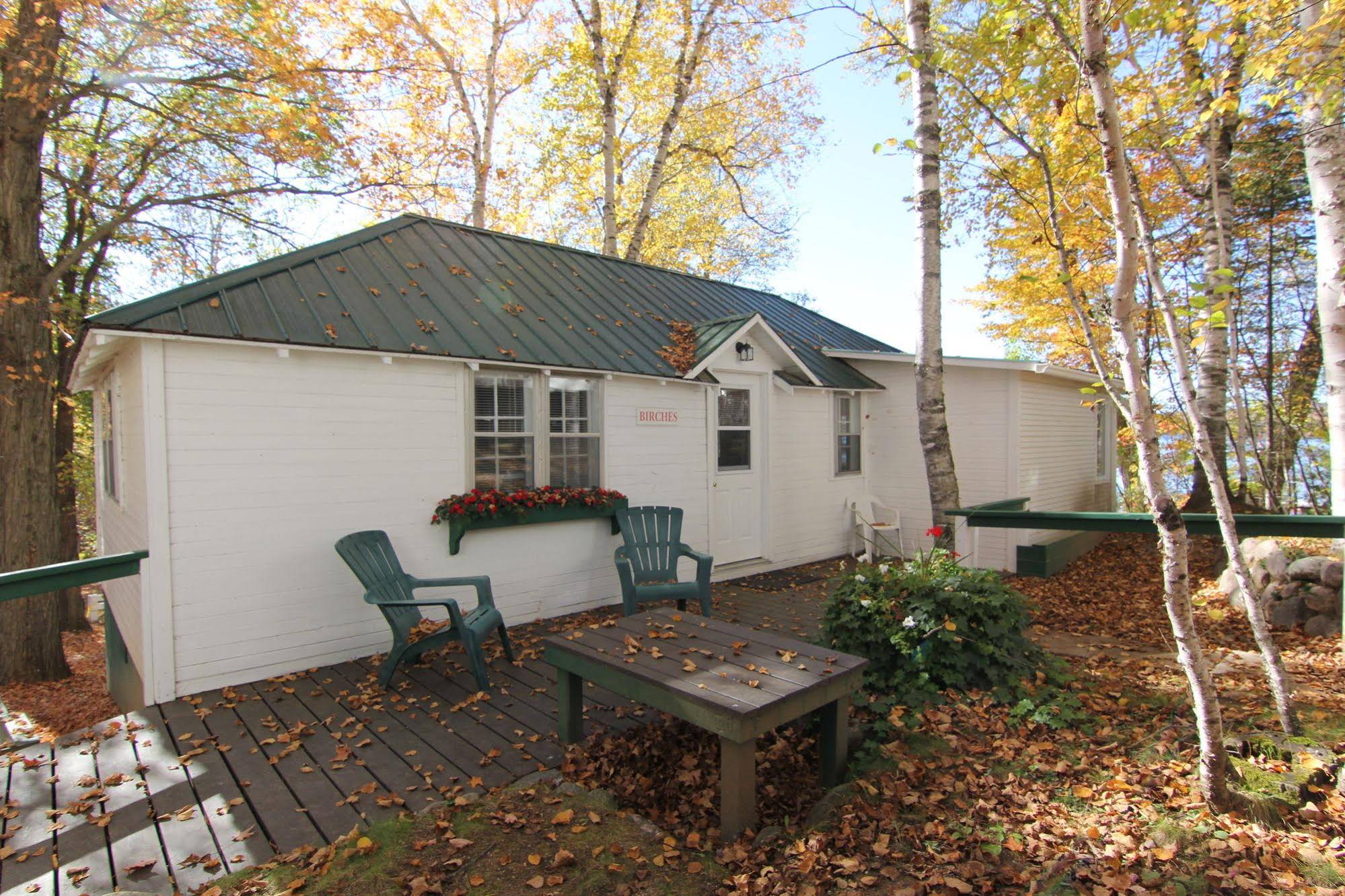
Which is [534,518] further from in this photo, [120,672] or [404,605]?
[120,672]

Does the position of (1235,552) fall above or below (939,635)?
above

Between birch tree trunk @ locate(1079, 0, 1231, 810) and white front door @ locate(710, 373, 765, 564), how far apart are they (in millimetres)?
5063

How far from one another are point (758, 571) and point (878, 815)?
531cm

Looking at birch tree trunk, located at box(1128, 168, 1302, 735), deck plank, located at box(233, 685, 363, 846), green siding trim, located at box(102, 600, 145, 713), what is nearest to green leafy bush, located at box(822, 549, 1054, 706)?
birch tree trunk, located at box(1128, 168, 1302, 735)

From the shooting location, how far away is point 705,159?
16.4 m

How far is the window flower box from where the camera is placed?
17.6 ft

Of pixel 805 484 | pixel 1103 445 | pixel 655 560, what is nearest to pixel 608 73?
pixel 805 484

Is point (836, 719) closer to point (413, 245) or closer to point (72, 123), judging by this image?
point (413, 245)

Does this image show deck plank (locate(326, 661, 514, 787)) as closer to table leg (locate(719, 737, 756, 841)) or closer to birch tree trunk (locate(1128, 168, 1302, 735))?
table leg (locate(719, 737, 756, 841))

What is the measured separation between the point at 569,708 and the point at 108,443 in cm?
614

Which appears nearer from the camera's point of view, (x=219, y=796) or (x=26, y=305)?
(x=219, y=796)

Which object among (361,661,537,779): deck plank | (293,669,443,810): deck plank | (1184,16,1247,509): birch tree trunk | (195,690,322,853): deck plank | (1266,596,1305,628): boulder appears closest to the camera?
(195,690,322,853): deck plank

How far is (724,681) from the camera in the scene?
9.64 feet

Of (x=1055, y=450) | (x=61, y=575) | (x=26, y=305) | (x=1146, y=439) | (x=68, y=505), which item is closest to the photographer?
(x=1146, y=439)
